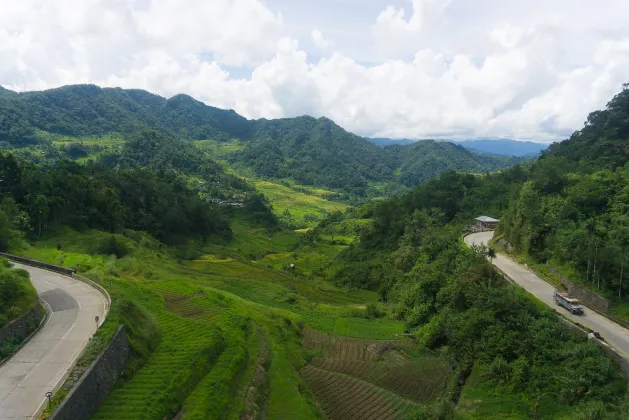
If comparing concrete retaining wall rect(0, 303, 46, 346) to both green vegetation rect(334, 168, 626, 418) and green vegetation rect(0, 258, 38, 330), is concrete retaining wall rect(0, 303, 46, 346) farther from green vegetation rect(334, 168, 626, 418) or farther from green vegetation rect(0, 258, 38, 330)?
green vegetation rect(334, 168, 626, 418)

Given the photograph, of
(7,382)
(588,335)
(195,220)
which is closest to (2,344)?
(7,382)

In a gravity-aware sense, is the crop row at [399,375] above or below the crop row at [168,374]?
below

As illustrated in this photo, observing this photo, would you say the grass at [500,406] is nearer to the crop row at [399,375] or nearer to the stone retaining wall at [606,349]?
the crop row at [399,375]

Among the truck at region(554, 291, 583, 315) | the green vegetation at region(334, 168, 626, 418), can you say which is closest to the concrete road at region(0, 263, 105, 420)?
the green vegetation at region(334, 168, 626, 418)

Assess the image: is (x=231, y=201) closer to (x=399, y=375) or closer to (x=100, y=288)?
(x=100, y=288)

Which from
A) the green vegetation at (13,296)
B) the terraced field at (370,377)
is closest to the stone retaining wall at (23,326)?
the green vegetation at (13,296)
